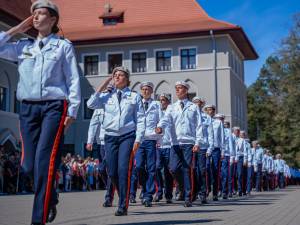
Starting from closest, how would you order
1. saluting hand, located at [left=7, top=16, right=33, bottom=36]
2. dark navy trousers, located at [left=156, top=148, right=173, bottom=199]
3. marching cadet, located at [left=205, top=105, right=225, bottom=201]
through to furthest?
saluting hand, located at [left=7, top=16, right=33, bottom=36] → dark navy trousers, located at [left=156, top=148, right=173, bottom=199] → marching cadet, located at [left=205, top=105, right=225, bottom=201]

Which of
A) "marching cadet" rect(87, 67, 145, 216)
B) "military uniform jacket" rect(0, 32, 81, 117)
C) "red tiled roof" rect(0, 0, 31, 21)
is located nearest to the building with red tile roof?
"red tiled roof" rect(0, 0, 31, 21)

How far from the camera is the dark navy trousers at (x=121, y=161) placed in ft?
29.4

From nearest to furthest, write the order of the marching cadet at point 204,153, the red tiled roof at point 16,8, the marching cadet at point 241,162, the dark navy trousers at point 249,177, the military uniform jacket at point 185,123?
the military uniform jacket at point 185,123, the marching cadet at point 204,153, the marching cadet at point 241,162, the dark navy trousers at point 249,177, the red tiled roof at point 16,8

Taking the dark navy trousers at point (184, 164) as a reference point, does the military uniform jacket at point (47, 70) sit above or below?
above

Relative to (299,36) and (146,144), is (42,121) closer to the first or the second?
(146,144)

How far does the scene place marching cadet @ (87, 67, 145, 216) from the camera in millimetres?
8992

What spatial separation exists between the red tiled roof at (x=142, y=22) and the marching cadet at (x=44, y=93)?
1680 inches

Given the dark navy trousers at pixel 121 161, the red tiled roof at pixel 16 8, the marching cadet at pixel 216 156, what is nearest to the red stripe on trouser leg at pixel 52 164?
the dark navy trousers at pixel 121 161

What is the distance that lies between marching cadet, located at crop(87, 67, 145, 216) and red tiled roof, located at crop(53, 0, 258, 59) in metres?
39.9

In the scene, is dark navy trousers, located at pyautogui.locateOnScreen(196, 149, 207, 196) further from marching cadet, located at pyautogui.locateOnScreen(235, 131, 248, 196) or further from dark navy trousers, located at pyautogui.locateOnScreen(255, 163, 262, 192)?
dark navy trousers, located at pyautogui.locateOnScreen(255, 163, 262, 192)

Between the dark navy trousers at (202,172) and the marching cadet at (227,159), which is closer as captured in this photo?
the dark navy trousers at (202,172)

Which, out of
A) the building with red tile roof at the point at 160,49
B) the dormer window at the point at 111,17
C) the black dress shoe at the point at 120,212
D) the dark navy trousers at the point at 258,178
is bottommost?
the black dress shoe at the point at 120,212

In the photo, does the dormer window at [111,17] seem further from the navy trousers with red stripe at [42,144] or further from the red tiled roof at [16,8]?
the navy trousers with red stripe at [42,144]

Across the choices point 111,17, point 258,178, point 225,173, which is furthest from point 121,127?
point 111,17
